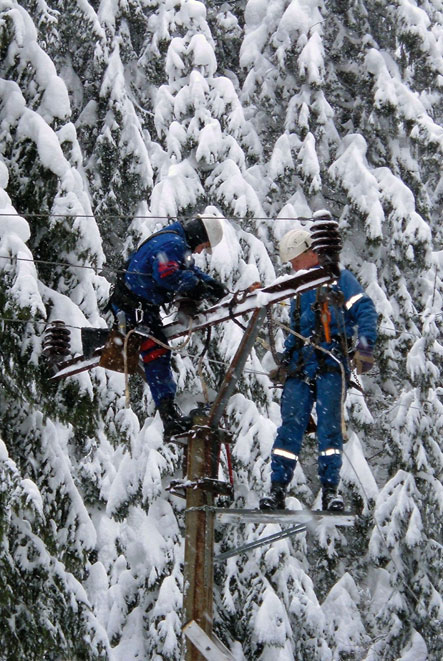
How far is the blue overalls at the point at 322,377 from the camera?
7.04m

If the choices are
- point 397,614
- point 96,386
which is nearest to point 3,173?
point 96,386

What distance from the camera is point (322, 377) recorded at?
718 centimetres

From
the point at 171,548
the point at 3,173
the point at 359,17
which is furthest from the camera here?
the point at 359,17

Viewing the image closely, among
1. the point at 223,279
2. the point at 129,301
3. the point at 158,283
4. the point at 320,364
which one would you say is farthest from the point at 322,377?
the point at 223,279

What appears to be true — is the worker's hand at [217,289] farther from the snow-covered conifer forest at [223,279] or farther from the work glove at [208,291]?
the snow-covered conifer forest at [223,279]

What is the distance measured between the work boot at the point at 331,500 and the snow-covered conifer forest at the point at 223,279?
8.61 feet

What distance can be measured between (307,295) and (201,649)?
2892 millimetres

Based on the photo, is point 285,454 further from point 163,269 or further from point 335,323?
point 163,269

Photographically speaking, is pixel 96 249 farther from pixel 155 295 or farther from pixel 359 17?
pixel 359 17

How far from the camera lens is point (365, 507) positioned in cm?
1432

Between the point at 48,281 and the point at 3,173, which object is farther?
the point at 48,281

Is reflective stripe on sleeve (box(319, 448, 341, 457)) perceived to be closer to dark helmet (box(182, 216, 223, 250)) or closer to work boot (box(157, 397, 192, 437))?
work boot (box(157, 397, 192, 437))

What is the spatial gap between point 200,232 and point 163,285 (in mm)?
597

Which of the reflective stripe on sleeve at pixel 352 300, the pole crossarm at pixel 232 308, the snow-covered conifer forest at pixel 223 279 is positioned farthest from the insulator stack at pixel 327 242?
the snow-covered conifer forest at pixel 223 279
